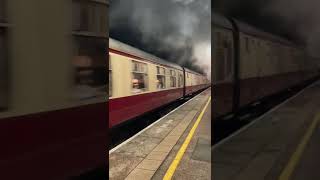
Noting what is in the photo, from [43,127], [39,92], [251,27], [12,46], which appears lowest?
[43,127]

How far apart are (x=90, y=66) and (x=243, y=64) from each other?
7115 millimetres

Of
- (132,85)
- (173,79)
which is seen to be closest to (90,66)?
(132,85)

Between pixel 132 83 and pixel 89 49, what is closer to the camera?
pixel 89 49

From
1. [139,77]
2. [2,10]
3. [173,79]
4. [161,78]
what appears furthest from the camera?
[173,79]

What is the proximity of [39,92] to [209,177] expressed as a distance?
325 centimetres


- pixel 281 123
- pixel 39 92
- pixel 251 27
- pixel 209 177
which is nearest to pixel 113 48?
pixel 209 177

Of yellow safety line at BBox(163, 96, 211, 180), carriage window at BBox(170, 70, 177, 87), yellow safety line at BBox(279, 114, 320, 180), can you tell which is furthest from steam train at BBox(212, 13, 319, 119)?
carriage window at BBox(170, 70, 177, 87)

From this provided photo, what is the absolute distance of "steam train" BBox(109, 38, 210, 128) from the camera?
286 inches

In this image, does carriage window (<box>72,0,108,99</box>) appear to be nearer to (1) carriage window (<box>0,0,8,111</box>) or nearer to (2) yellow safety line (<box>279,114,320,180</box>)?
(1) carriage window (<box>0,0,8,111</box>)

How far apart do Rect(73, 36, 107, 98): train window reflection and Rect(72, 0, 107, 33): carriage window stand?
104 mm

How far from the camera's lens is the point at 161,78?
12664 millimetres

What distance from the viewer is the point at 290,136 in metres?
8.53

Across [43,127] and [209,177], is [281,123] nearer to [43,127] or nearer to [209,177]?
[209,177]

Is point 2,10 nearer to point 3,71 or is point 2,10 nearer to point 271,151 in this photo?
point 3,71
